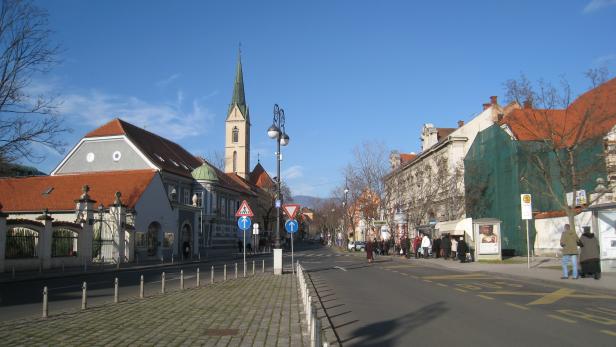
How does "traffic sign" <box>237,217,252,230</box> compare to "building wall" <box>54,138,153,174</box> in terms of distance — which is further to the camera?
"building wall" <box>54,138,153,174</box>

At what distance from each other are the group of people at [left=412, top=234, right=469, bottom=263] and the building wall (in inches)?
1138

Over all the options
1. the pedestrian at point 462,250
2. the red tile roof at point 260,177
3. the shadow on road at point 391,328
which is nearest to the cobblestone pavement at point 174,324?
the shadow on road at point 391,328

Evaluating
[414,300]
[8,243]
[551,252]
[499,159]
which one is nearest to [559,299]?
[414,300]

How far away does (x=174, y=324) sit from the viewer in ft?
33.9

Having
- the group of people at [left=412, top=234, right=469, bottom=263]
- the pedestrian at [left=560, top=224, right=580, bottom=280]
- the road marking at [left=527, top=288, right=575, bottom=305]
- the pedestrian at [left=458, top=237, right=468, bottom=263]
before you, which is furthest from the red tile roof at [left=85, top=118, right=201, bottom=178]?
the road marking at [left=527, top=288, right=575, bottom=305]

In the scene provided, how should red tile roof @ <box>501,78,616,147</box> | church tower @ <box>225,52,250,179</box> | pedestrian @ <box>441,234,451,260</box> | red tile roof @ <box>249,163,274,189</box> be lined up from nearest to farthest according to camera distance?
red tile roof @ <box>501,78,616,147</box> < pedestrian @ <box>441,234,451,260</box> < church tower @ <box>225,52,250,179</box> < red tile roof @ <box>249,163,274,189</box>

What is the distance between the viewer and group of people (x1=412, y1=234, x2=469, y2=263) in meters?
33.6

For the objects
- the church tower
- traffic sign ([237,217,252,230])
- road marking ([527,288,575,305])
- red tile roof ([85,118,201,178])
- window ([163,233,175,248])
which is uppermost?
the church tower

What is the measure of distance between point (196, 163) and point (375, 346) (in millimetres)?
65885

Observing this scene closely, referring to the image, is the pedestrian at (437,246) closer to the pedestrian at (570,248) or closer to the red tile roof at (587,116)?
the red tile roof at (587,116)

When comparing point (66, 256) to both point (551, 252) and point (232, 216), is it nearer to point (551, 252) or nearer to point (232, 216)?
point (551, 252)

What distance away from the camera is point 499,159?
147 ft

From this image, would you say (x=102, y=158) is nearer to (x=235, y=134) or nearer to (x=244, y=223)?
(x=244, y=223)

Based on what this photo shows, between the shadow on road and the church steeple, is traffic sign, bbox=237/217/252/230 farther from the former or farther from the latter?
the church steeple
